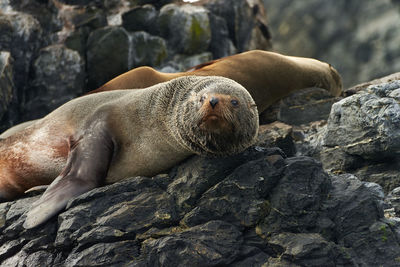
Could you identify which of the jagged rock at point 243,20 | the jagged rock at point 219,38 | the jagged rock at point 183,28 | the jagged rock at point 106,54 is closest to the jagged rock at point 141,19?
the jagged rock at point 183,28

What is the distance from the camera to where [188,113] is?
4.69 metres

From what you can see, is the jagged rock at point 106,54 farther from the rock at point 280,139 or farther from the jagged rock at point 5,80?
the rock at point 280,139

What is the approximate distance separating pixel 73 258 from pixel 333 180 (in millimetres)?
2418

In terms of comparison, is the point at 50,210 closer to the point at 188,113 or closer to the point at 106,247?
the point at 106,247

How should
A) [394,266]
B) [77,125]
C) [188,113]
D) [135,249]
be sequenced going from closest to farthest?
[394,266]
[135,249]
[188,113]
[77,125]

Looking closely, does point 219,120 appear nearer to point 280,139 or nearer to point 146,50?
point 280,139

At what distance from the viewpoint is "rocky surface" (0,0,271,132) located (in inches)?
400

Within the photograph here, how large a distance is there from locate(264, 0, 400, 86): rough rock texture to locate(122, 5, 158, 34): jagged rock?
8940 mm

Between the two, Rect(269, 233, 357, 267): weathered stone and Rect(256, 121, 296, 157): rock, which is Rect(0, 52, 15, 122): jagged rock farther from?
Rect(269, 233, 357, 267): weathered stone

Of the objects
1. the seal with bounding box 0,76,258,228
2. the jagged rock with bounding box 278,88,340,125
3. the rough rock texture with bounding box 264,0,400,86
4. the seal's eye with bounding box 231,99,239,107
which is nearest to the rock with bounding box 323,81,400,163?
the seal with bounding box 0,76,258,228

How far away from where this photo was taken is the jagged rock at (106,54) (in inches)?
416

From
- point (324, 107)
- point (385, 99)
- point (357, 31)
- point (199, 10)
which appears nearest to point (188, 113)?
point (385, 99)

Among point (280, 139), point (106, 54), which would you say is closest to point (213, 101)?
point (280, 139)

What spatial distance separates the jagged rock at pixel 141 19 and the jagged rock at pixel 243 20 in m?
1.66
